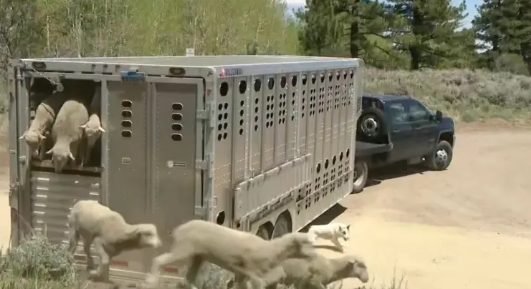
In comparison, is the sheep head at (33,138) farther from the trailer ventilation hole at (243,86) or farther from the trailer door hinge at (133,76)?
the trailer ventilation hole at (243,86)

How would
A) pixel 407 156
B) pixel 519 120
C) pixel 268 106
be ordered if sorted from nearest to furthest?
pixel 268 106 < pixel 407 156 < pixel 519 120

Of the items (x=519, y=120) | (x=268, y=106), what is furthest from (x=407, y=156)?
(x=519, y=120)

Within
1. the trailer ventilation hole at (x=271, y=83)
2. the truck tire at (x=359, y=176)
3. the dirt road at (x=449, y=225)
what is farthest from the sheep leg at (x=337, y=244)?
the truck tire at (x=359, y=176)

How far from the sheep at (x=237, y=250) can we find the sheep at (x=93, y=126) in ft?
6.47

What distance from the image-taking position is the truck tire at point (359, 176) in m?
16.4

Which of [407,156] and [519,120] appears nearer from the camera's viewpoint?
[407,156]

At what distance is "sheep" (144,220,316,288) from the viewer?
627 centimetres

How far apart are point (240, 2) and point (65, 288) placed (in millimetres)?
28088

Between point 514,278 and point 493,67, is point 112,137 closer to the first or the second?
point 514,278

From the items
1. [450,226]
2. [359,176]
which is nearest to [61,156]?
[450,226]

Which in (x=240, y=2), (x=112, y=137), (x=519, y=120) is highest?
(x=240, y=2)

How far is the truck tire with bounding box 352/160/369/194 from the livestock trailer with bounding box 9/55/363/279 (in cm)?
696

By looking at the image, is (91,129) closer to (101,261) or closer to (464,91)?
(101,261)

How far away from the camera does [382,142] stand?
1712 cm
